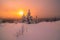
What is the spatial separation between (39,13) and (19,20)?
251 millimetres

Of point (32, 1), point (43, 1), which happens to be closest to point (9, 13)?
point (32, 1)

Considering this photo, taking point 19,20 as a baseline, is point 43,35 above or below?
below

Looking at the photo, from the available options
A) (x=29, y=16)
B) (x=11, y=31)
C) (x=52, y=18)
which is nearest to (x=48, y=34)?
(x=52, y=18)

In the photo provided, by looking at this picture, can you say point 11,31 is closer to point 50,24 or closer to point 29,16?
point 29,16

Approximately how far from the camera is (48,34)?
43.1 inches

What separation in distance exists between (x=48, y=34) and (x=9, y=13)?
519 mm

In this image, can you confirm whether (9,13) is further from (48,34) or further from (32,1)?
(48,34)

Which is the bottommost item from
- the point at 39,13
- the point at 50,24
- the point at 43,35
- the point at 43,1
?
the point at 43,35

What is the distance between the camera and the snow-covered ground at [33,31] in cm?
109

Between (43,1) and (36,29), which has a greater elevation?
(43,1)

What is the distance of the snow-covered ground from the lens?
109cm

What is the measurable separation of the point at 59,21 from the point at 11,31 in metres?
0.57

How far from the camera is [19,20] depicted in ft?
3.65

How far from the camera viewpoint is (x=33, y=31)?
1.10m
